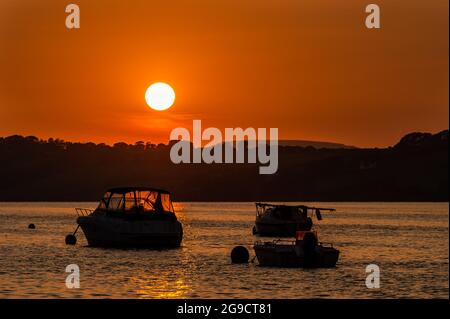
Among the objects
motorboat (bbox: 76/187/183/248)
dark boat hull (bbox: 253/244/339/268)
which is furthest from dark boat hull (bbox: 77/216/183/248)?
dark boat hull (bbox: 253/244/339/268)

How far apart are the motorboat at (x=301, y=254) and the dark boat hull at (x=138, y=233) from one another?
14.8 m

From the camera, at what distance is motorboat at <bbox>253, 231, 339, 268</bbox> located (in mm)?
60875

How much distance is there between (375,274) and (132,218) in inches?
1010

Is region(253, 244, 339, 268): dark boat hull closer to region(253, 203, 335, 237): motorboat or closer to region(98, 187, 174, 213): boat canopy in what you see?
region(98, 187, 174, 213): boat canopy

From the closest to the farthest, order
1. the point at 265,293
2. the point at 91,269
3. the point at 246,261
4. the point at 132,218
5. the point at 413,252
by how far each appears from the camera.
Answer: the point at 265,293 → the point at 91,269 → the point at 246,261 → the point at 132,218 → the point at 413,252

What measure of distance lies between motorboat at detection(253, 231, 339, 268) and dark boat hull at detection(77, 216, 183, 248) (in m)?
14.8

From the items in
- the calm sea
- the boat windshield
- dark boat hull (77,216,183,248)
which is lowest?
the calm sea

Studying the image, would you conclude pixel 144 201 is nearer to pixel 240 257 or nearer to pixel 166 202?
pixel 166 202

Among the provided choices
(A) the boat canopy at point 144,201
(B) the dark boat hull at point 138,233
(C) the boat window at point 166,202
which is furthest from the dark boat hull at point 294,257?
(C) the boat window at point 166,202

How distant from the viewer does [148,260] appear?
71.4 m

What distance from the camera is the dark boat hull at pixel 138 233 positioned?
7588 centimetres

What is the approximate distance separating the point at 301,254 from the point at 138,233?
770 inches

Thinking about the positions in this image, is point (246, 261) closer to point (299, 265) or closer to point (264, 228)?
point (299, 265)
